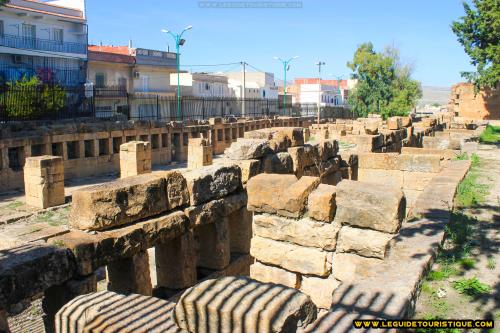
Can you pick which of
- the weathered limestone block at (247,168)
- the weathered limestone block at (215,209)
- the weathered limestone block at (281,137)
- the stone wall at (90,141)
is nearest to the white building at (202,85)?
the stone wall at (90,141)

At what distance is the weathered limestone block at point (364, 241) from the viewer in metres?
5.36

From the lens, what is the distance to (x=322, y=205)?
5.69 meters

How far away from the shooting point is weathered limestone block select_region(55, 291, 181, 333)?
3086mm

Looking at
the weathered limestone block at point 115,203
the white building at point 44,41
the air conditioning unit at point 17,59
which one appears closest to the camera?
the weathered limestone block at point 115,203

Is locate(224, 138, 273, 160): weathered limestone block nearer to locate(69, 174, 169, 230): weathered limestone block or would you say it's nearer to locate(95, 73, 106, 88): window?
locate(69, 174, 169, 230): weathered limestone block

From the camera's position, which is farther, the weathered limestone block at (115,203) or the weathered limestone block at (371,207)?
the weathered limestone block at (371,207)

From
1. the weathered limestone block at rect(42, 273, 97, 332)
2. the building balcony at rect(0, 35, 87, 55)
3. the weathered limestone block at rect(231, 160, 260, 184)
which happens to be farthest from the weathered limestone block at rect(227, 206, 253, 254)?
the building balcony at rect(0, 35, 87, 55)

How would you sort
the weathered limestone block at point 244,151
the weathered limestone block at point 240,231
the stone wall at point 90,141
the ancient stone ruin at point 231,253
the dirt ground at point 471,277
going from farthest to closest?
1. the stone wall at point 90,141
2. the weathered limestone block at point 244,151
3. the weathered limestone block at point 240,231
4. the dirt ground at point 471,277
5. the ancient stone ruin at point 231,253

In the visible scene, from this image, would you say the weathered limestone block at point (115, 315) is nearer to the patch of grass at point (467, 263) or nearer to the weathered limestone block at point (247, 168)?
the patch of grass at point (467, 263)

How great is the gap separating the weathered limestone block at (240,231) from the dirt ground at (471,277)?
3209 mm

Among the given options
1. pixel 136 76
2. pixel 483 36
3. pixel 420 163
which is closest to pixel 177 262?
pixel 420 163

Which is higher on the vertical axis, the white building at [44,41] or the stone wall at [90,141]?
the white building at [44,41]

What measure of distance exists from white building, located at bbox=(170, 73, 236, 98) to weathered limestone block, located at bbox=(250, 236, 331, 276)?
43593 millimetres

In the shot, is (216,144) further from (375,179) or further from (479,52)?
(375,179)
